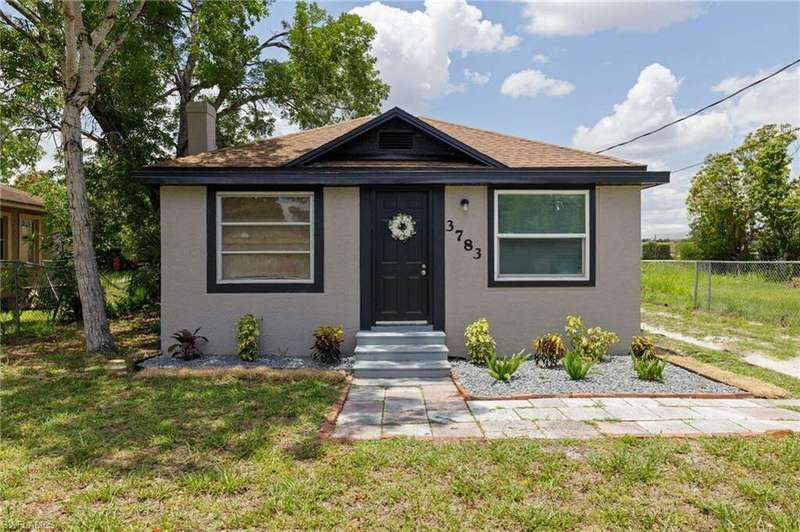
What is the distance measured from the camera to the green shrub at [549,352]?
246 inches

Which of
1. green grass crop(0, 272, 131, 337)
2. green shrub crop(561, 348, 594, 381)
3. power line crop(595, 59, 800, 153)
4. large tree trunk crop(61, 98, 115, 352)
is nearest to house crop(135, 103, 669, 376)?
large tree trunk crop(61, 98, 115, 352)

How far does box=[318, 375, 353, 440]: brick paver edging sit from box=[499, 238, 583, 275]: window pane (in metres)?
3.21

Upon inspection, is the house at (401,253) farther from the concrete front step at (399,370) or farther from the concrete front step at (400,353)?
the concrete front step at (399,370)

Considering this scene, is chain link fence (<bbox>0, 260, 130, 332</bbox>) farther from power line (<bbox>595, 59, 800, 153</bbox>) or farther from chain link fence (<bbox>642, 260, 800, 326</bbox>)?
power line (<bbox>595, 59, 800, 153</bbox>)

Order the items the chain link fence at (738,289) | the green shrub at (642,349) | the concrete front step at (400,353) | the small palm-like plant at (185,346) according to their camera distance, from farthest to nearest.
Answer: the chain link fence at (738,289) → the small palm-like plant at (185,346) → the concrete front step at (400,353) → the green shrub at (642,349)

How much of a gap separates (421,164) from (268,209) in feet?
8.05

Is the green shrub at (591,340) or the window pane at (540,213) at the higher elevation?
the window pane at (540,213)

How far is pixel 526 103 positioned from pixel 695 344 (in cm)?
809

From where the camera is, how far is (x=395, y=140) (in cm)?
751

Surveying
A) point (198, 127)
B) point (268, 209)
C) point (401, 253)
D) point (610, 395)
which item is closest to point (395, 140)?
point (401, 253)

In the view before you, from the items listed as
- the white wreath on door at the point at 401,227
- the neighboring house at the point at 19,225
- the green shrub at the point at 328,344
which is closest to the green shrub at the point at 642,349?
the white wreath on door at the point at 401,227

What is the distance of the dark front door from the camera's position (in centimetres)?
702

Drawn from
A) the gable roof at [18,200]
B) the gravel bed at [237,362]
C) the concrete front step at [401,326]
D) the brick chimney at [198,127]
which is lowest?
the gravel bed at [237,362]

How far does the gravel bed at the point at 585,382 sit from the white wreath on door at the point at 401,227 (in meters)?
2.08
